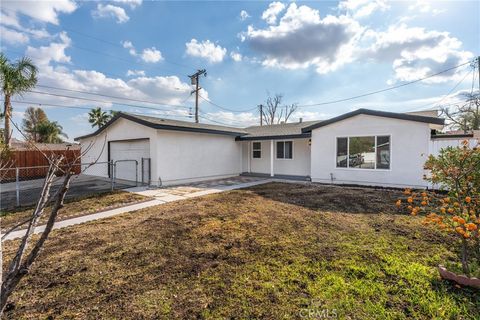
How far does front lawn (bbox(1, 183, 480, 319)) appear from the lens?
2.60 metres

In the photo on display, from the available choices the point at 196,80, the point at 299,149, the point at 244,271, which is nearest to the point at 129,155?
the point at 299,149

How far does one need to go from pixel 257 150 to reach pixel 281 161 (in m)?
1.89

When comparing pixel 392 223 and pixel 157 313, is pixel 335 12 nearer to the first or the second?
pixel 392 223

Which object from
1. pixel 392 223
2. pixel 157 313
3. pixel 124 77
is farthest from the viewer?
pixel 124 77

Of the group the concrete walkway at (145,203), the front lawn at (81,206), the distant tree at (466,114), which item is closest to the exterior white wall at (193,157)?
the concrete walkway at (145,203)

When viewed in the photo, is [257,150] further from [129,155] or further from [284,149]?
[129,155]

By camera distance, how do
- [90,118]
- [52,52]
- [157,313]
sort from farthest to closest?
1. [90,118]
2. [52,52]
3. [157,313]

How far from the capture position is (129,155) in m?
12.6

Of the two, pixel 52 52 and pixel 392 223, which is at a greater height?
pixel 52 52

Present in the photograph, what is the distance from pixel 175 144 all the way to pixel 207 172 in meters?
2.58

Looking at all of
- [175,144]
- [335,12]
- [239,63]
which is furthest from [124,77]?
[335,12]

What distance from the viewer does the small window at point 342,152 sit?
10830mm

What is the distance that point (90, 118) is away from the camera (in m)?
27.5

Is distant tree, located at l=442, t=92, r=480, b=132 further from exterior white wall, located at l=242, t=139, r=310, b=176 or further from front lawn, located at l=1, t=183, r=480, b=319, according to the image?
front lawn, located at l=1, t=183, r=480, b=319
